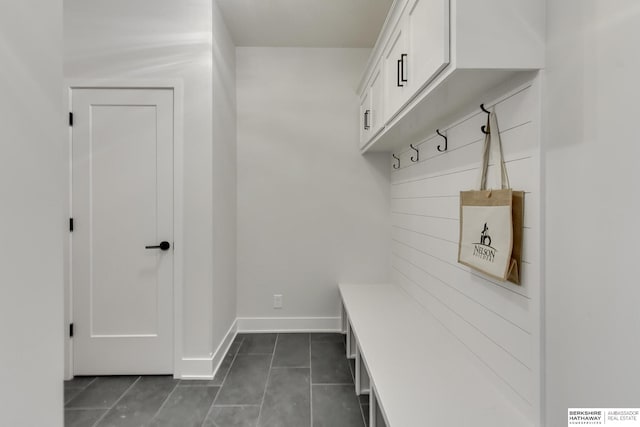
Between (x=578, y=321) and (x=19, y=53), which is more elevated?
(x=19, y=53)

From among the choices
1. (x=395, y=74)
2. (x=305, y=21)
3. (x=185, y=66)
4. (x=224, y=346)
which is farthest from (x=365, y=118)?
(x=224, y=346)

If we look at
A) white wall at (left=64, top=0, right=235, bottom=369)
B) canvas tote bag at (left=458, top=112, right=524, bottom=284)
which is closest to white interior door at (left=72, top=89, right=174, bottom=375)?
white wall at (left=64, top=0, right=235, bottom=369)

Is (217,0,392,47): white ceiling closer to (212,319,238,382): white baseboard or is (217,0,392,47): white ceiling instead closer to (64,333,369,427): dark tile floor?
(212,319,238,382): white baseboard

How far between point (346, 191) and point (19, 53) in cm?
240

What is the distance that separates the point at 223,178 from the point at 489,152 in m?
1.92

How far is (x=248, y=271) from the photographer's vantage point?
2.85 meters

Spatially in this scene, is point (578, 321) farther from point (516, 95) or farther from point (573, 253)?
point (516, 95)

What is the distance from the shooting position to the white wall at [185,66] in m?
2.09

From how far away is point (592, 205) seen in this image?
88 centimetres

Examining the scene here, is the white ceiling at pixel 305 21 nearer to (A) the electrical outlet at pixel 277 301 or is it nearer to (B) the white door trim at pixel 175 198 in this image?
(B) the white door trim at pixel 175 198

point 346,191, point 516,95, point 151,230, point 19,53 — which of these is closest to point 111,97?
point 151,230

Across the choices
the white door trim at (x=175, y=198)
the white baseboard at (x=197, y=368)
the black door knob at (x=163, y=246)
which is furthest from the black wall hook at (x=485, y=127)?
the white baseboard at (x=197, y=368)

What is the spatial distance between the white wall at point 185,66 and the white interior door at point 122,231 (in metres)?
0.14

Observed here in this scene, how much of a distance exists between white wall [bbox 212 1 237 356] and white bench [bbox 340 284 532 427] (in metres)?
1.08
